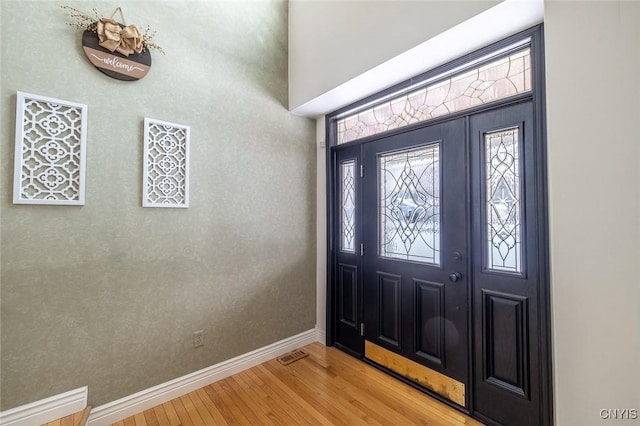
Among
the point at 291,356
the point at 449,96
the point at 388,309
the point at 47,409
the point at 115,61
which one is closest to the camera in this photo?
the point at 47,409

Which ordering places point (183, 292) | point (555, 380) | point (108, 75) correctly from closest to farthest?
point (555, 380)
point (108, 75)
point (183, 292)

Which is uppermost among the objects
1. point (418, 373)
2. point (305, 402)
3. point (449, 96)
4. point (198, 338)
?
point (449, 96)

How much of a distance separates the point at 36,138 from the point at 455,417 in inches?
128

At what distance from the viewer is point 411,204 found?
2.29 m

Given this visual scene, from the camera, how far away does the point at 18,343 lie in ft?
5.33

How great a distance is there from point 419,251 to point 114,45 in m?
2.67

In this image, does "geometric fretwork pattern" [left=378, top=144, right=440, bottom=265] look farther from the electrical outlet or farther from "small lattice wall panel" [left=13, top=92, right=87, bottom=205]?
"small lattice wall panel" [left=13, top=92, right=87, bottom=205]

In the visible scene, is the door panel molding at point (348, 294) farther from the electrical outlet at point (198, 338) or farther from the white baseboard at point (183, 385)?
the electrical outlet at point (198, 338)

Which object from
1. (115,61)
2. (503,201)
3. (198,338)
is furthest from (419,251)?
(115,61)

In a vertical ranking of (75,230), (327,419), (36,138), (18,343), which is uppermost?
(36,138)

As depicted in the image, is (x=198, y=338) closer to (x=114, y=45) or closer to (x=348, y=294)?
(x=348, y=294)

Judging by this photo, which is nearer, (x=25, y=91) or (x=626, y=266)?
(x=626, y=266)

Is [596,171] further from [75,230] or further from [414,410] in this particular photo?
[75,230]

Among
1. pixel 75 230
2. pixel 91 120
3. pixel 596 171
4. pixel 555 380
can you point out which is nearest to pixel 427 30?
pixel 596 171
